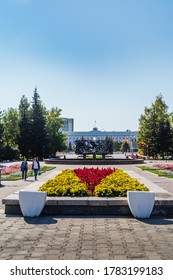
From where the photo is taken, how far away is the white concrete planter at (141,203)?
8.95 m

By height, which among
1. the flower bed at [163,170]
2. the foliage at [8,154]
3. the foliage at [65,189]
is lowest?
the flower bed at [163,170]

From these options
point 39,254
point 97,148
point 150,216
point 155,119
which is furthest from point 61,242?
point 155,119

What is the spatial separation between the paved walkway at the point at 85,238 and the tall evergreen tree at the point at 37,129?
46661 millimetres

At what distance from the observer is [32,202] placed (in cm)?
914

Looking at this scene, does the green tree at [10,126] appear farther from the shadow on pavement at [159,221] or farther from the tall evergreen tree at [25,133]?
the shadow on pavement at [159,221]

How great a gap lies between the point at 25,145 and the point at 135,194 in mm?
48588

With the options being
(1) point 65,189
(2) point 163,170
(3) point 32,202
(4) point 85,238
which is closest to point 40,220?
(3) point 32,202

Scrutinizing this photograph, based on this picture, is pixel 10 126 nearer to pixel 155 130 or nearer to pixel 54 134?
pixel 54 134

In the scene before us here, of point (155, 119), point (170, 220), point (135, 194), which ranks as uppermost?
point (155, 119)

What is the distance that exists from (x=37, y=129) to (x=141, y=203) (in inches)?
1917

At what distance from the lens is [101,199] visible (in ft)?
31.5

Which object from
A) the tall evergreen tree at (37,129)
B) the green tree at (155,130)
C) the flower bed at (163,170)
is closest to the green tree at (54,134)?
the tall evergreen tree at (37,129)
